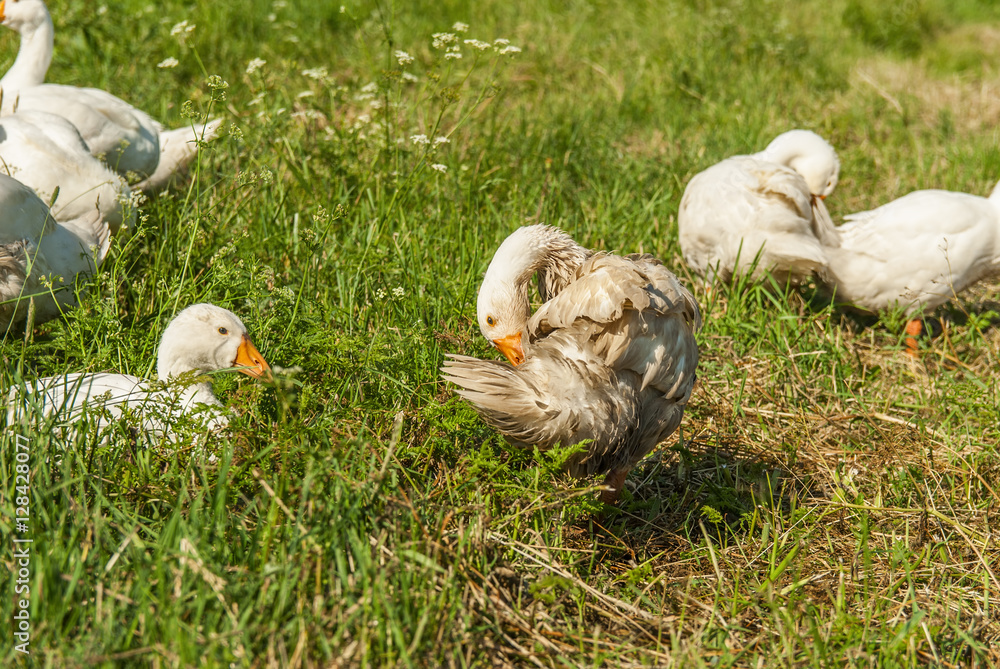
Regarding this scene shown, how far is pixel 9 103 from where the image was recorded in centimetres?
493

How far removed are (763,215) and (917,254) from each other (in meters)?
0.94

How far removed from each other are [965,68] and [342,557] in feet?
29.9

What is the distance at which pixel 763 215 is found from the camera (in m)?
4.67

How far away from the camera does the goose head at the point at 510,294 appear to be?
3.06m

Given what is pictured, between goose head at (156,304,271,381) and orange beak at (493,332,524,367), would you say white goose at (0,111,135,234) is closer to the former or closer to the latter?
goose head at (156,304,271,381)

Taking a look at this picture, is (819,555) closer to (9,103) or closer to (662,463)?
(662,463)

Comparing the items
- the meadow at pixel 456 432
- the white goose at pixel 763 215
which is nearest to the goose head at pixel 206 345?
the meadow at pixel 456 432

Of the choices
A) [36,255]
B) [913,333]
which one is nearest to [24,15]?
[36,255]

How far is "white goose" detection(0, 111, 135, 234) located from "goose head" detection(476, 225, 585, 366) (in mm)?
1998

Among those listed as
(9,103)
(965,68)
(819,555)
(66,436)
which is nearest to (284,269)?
(66,436)

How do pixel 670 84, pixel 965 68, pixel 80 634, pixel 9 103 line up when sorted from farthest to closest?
1. pixel 965 68
2. pixel 670 84
3. pixel 9 103
4. pixel 80 634

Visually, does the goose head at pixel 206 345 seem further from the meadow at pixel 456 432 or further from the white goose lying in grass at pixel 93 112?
the white goose lying in grass at pixel 93 112

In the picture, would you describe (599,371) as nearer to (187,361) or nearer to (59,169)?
(187,361)

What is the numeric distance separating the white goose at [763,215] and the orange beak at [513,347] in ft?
6.54
